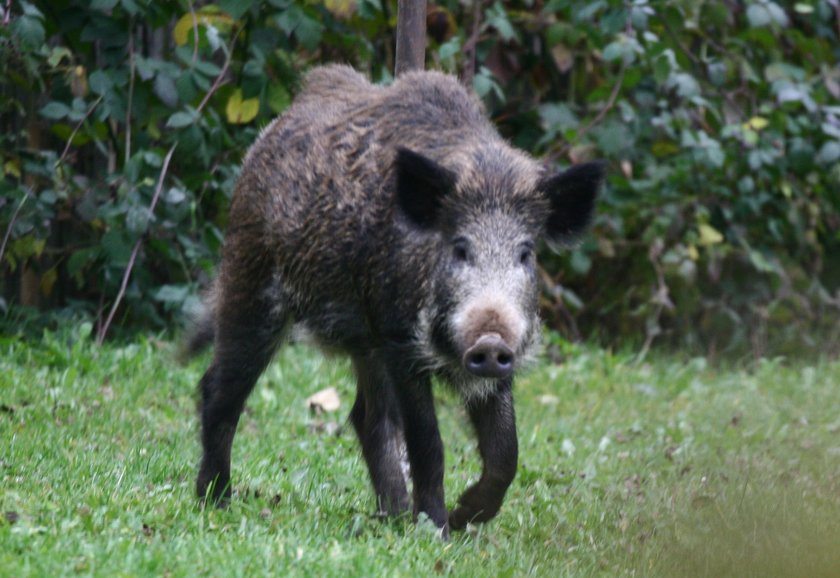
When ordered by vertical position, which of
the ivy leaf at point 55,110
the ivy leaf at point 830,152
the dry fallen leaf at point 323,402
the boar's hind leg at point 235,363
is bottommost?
the ivy leaf at point 830,152

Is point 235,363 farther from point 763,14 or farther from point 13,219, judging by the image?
point 763,14

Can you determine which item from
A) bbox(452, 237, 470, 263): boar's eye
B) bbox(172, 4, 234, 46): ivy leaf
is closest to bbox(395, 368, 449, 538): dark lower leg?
bbox(452, 237, 470, 263): boar's eye

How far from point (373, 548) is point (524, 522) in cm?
107

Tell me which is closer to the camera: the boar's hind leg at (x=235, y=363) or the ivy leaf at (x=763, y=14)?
the boar's hind leg at (x=235, y=363)

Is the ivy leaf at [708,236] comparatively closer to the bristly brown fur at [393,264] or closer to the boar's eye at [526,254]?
the bristly brown fur at [393,264]

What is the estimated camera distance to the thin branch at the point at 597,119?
873 cm

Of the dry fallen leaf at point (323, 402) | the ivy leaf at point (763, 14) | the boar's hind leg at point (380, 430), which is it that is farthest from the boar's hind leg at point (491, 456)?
the ivy leaf at point (763, 14)

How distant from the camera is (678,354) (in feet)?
31.9

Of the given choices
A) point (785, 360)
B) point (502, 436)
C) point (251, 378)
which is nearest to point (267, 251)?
point (251, 378)

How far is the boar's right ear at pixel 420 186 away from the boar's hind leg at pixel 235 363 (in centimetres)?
81

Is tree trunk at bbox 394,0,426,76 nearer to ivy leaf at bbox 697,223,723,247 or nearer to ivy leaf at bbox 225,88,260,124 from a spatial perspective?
ivy leaf at bbox 225,88,260,124

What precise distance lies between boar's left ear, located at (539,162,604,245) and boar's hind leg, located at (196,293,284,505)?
1197mm

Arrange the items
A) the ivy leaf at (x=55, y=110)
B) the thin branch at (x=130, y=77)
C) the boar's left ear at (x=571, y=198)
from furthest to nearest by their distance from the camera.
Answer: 1. the thin branch at (x=130, y=77)
2. the ivy leaf at (x=55, y=110)
3. the boar's left ear at (x=571, y=198)

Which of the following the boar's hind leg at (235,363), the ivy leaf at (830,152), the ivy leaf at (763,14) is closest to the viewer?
the boar's hind leg at (235,363)
